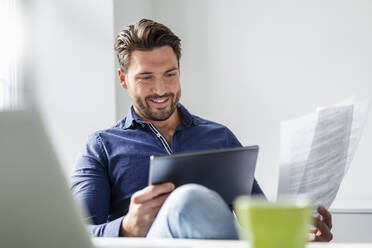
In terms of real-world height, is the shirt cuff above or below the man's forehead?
below

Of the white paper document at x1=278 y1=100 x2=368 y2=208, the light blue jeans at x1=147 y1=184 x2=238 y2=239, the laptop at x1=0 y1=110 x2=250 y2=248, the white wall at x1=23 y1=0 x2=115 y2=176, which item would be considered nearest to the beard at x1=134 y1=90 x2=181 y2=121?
the white paper document at x1=278 y1=100 x2=368 y2=208

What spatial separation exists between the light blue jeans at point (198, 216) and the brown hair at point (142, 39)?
4.04 ft

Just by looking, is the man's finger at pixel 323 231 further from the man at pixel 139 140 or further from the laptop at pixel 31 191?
the laptop at pixel 31 191

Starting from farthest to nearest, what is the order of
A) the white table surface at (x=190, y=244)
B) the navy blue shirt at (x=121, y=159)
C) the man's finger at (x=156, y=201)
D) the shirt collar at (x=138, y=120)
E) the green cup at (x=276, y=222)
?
the shirt collar at (x=138, y=120) < the navy blue shirt at (x=121, y=159) < the man's finger at (x=156, y=201) < the white table surface at (x=190, y=244) < the green cup at (x=276, y=222)

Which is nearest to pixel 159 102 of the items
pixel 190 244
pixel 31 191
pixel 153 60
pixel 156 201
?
pixel 153 60

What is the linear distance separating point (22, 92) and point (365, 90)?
107 inches

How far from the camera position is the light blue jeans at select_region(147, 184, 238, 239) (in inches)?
28.5

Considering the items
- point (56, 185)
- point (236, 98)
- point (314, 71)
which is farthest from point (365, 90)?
point (56, 185)

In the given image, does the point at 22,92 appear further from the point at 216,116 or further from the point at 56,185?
the point at 216,116

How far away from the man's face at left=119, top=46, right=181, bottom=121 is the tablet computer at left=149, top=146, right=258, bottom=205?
663 millimetres

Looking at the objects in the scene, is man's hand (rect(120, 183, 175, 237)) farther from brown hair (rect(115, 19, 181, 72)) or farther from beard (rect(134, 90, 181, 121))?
brown hair (rect(115, 19, 181, 72))

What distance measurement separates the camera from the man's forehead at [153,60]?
190cm

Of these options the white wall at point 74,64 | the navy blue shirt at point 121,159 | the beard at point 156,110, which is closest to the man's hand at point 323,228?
the navy blue shirt at point 121,159

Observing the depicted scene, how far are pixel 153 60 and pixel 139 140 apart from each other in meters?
0.30
